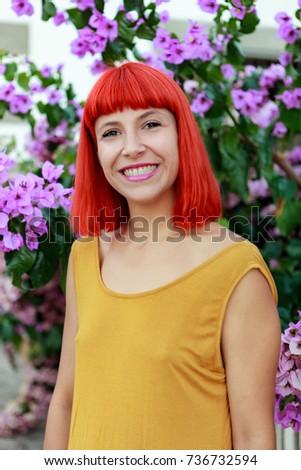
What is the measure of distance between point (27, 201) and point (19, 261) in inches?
6.4

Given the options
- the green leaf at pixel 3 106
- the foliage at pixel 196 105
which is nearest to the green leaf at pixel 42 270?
the foliage at pixel 196 105

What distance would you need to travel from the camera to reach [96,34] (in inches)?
85.4

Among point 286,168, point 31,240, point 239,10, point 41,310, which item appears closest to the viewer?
point 31,240

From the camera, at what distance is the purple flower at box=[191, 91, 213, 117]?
7.84ft

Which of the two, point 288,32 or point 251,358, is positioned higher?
point 288,32

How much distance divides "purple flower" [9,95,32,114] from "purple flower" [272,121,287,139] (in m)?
0.84

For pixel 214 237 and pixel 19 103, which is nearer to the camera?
pixel 214 237

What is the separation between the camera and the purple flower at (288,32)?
223cm

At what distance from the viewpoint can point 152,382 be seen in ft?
4.26

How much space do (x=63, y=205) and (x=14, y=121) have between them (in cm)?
369

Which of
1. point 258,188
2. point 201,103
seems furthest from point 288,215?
point 258,188

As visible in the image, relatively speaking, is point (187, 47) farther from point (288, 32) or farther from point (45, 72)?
point (45, 72)
